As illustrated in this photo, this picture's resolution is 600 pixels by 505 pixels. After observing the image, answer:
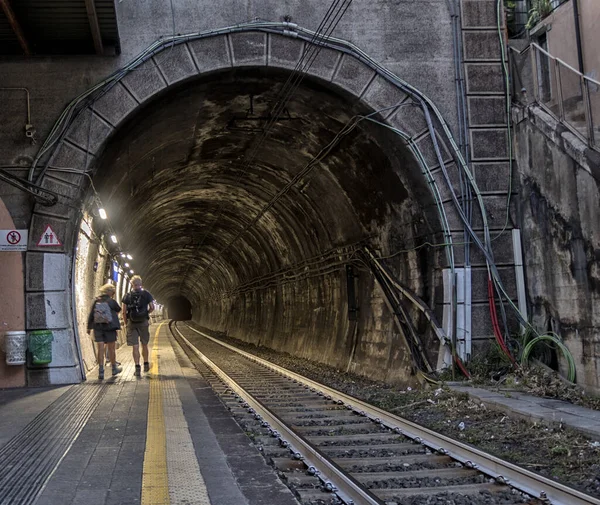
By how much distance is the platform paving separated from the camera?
5770 mm

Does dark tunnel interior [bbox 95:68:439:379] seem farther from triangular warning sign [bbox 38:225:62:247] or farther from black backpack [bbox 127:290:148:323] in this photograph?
Result: black backpack [bbox 127:290:148:323]

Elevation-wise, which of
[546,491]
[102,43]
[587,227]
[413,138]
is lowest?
[546,491]

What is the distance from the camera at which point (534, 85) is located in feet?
29.7

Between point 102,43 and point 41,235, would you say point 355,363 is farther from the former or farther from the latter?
point 102,43

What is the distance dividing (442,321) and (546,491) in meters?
5.09

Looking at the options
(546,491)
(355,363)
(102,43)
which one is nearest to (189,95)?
(102,43)

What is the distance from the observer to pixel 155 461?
4.62 m

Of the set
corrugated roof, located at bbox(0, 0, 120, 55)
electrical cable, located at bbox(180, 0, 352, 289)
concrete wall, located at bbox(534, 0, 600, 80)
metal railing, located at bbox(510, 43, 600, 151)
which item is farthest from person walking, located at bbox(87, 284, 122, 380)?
concrete wall, located at bbox(534, 0, 600, 80)

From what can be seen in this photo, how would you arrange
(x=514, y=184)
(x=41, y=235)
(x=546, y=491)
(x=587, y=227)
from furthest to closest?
(x=514, y=184)
(x=41, y=235)
(x=587, y=227)
(x=546, y=491)

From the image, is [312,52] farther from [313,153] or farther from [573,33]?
[573,33]

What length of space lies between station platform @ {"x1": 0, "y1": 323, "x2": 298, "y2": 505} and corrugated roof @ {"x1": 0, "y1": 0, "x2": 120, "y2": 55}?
4.48 m

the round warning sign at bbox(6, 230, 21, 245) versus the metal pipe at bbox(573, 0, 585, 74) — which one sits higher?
the metal pipe at bbox(573, 0, 585, 74)

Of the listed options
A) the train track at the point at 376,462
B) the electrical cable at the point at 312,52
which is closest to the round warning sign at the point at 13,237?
the train track at the point at 376,462

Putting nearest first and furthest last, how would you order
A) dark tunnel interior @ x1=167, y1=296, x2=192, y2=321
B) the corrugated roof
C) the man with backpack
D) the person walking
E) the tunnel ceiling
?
the corrugated roof, the tunnel ceiling, the person walking, the man with backpack, dark tunnel interior @ x1=167, y1=296, x2=192, y2=321
